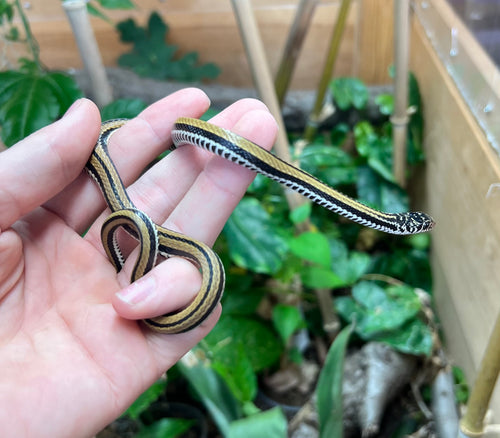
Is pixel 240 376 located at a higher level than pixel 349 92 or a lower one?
lower

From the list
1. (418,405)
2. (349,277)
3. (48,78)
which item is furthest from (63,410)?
(418,405)

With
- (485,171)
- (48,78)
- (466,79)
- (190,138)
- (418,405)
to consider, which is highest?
(48,78)

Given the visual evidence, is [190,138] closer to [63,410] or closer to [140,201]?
[140,201]

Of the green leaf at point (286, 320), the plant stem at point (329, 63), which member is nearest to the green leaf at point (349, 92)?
the plant stem at point (329, 63)

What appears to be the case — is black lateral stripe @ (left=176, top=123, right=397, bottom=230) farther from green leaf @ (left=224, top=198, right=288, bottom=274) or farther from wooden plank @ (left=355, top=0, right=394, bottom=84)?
wooden plank @ (left=355, top=0, right=394, bottom=84)

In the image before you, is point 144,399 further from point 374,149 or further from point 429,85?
point 429,85

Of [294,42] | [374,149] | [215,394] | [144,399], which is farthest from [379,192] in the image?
[144,399]
